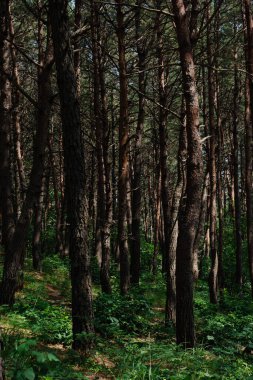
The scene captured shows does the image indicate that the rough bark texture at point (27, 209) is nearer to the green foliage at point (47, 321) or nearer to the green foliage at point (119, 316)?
the green foliage at point (47, 321)

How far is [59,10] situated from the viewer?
20.1 ft

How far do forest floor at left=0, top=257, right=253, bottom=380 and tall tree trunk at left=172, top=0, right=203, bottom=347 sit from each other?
1.73 feet

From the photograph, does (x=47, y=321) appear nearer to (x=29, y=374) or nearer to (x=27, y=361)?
(x=27, y=361)

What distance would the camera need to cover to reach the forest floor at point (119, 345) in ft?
15.6

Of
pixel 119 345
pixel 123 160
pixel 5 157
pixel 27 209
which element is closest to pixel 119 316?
pixel 119 345

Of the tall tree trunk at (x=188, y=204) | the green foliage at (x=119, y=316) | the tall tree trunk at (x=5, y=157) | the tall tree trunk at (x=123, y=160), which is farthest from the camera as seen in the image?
the tall tree trunk at (x=123, y=160)

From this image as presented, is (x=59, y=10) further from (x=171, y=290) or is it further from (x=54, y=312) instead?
(x=171, y=290)

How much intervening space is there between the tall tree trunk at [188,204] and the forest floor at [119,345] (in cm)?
53

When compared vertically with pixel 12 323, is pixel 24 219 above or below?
above

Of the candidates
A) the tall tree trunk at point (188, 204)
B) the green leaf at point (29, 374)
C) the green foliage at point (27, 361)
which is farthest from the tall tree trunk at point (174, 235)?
the green leaf at point (29, 374)

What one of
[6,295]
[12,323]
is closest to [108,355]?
[12,323]

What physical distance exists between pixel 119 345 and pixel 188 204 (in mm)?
2635

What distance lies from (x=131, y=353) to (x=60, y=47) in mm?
4512

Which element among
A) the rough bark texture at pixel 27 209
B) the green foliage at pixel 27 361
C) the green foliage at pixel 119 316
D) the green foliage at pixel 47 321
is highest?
the rough bark texture at pixel 27 209
